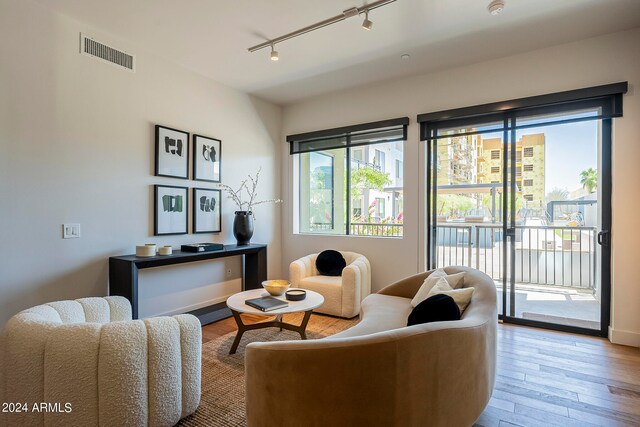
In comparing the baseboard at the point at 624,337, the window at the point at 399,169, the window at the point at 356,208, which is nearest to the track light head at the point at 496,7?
the window at the point at 399,169

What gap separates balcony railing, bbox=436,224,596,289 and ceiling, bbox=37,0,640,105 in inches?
76.1

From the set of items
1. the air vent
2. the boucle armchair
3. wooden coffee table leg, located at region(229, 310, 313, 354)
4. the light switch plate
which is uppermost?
the air vent

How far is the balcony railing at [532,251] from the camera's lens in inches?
137

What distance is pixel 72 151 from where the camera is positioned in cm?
272

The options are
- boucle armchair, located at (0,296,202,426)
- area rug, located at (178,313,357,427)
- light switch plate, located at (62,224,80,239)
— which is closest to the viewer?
boucle armchair, located at (0,296,202,426)

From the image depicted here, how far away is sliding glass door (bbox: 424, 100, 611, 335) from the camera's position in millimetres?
3127

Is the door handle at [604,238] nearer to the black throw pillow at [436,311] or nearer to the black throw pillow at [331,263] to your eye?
the black throw pillow at [436,311]

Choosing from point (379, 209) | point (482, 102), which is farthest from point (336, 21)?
point (379, 209)

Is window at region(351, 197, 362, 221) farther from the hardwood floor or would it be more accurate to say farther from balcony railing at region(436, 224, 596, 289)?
the hardwood floor

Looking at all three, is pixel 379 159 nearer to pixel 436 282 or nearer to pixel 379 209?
pixel 379 209

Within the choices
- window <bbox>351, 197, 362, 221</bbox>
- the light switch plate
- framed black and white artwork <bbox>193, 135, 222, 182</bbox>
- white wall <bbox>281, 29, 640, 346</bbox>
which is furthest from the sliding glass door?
the light switch plate

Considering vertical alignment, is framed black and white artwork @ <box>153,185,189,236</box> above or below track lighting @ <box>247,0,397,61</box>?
below

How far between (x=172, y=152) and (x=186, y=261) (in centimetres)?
123

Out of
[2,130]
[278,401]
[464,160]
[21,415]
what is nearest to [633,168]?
[464,160]
